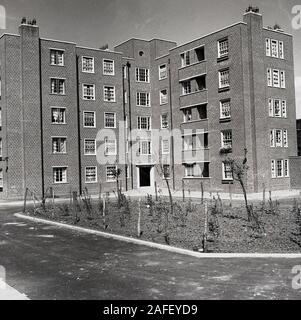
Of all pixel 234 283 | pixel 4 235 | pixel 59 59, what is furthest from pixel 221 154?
pixel 234 283

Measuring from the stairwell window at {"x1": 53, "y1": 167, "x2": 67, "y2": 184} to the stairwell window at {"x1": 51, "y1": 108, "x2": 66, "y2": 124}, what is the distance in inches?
193

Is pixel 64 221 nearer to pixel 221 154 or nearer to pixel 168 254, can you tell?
pixel 168 254

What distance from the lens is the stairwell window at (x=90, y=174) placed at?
45.4 meters

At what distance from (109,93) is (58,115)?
7020mm

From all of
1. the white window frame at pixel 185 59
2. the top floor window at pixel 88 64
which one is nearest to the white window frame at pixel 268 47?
the white window frame at pixel 185 59

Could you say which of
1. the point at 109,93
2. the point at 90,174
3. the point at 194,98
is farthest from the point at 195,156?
the point at 109,93

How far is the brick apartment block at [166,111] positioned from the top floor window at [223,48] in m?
0.10

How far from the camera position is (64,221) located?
71.9 ft

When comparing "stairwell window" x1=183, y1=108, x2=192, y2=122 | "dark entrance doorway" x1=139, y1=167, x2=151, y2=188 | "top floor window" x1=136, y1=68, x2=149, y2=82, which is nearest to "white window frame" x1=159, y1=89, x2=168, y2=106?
"top floor window" x1=136, y1=68, x2=149, y2=82

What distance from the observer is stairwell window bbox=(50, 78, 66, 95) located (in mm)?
43091

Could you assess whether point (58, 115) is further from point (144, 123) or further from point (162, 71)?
point (162, 71)

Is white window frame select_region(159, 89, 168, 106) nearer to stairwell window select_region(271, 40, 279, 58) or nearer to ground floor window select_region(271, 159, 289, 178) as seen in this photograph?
stairwell window select_region(271, 40, 279, 58)

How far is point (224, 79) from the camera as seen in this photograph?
40625 millimetres
